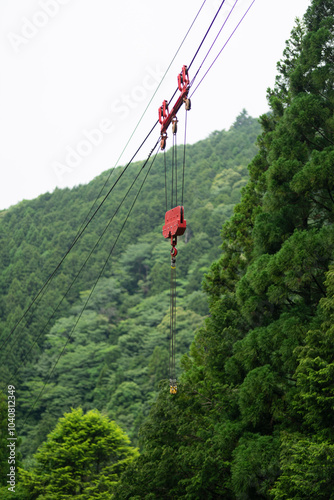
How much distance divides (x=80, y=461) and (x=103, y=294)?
127ft

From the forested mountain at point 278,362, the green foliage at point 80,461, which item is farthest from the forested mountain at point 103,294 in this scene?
the forested mountain at point 278,362

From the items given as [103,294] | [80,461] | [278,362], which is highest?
[103,294]

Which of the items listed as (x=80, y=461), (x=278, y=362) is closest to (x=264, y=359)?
(x=278, y=362)

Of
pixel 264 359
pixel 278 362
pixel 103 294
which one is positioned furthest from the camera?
pixel 103 294

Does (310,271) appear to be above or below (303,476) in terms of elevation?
above

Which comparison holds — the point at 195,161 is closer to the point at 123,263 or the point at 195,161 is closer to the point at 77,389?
the point at 123,263

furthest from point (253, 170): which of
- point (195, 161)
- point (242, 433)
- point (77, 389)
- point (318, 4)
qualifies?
point (195, 161)

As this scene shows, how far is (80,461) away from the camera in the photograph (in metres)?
16.3

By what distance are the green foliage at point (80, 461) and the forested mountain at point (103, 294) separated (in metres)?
5.62

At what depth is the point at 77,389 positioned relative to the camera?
136 ft

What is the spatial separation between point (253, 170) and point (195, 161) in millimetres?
73381

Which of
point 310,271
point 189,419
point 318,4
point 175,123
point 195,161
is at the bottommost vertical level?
point 189,419

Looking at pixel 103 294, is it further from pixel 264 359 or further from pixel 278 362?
pixel 278 362

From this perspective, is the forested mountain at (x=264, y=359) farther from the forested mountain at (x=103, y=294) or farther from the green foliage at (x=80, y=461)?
the forested mountain at (x=103, y=294)
